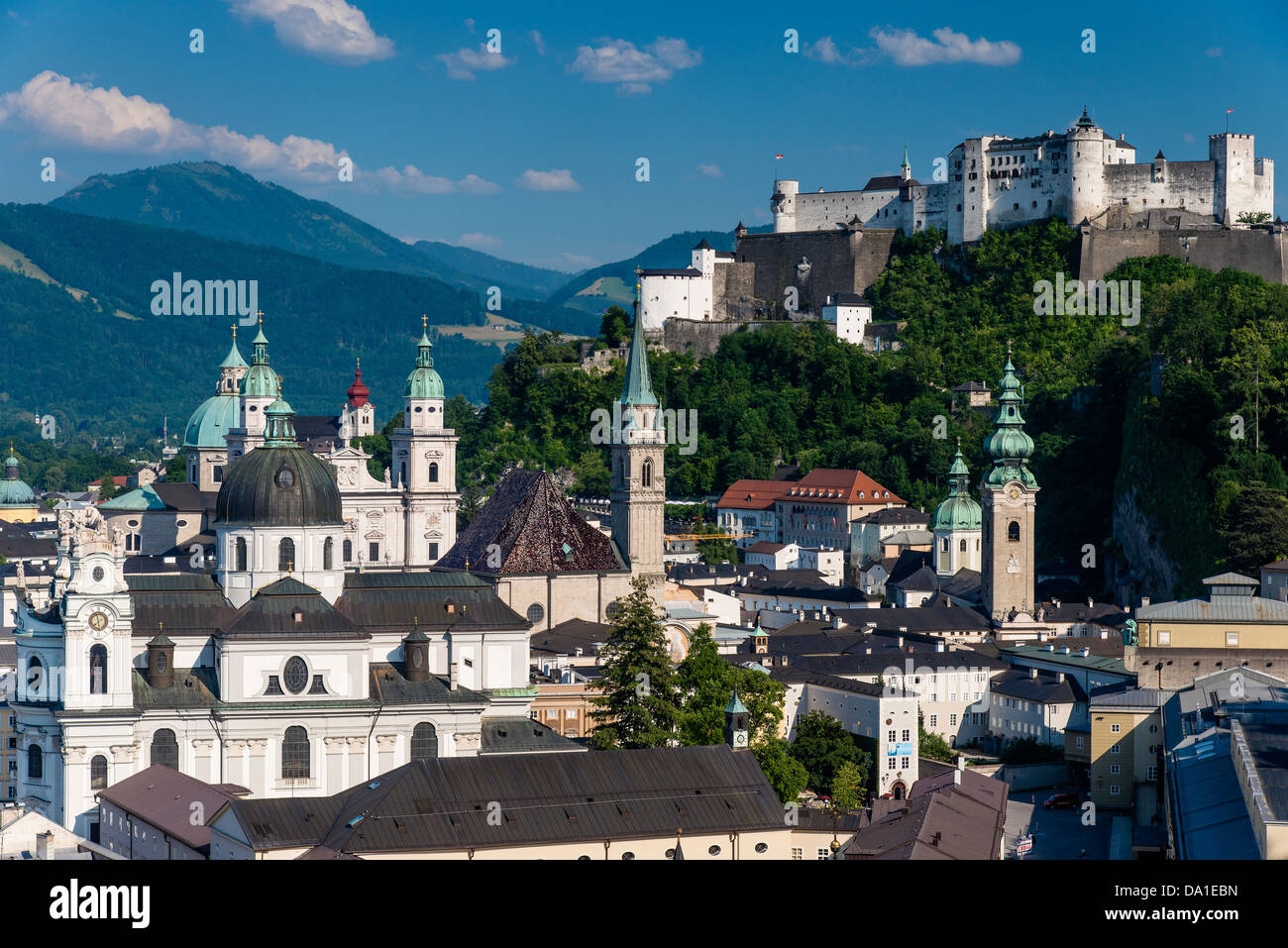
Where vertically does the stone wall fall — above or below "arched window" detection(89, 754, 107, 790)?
above

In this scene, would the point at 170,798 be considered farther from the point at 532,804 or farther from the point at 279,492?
the point at 279,492

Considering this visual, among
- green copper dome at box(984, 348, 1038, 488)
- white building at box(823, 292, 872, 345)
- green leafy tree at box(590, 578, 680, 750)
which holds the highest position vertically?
white building at box(823, 292, 872, 345)

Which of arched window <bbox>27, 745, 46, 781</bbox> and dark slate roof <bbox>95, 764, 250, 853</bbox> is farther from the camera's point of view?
arched window <bbox>27, 745, 46, 781</bbox>

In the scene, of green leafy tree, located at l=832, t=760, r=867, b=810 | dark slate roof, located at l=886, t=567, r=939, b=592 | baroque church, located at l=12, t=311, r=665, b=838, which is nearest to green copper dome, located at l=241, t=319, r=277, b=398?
dark slate roof, located at l=886, t=567, r=939, b=592

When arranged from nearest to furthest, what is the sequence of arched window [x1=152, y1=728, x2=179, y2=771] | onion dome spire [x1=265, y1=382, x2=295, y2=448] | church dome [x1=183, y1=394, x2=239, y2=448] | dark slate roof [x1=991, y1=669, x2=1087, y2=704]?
arched window [x1=152, y1=728, x2=179, y2=771] < onion dome spire [x1=265, y1=382, x2=295, y2=448] < dark slate roof [x1=991, y1=669, x2=1087, y2=704] < church dome [x1=183, y1=394, x2=239, y2=448]

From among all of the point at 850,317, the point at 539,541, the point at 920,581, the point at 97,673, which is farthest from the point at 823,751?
the point at 850,317

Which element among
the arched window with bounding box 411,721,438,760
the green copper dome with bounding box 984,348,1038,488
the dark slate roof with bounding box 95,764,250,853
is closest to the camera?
the dark slate roof with bounding box 95,764,250,853

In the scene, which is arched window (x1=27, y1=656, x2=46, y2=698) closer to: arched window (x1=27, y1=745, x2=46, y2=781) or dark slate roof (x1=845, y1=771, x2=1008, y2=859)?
arched window (x1=27, y1=745, x2=46, y2=781)
